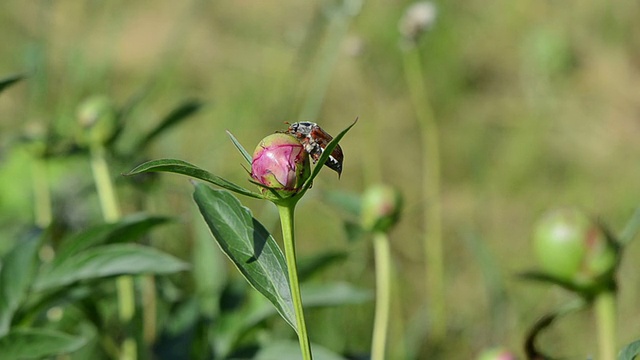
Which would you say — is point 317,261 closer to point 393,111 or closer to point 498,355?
point 498,355

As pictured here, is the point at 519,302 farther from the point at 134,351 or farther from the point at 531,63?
the point at 531,63

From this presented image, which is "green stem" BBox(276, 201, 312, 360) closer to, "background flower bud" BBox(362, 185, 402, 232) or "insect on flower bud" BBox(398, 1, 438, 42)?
"background flower bud" BBox(362, 185, 402, 232)

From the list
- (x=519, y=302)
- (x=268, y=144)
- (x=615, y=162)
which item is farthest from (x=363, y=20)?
(x=268, y=144)

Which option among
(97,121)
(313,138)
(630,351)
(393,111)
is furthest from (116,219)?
(393,111)

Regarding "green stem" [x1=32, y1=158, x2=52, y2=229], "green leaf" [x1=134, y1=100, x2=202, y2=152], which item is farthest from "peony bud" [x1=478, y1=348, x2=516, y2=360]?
"green stem" [x1=32, y1=158, x2=52, y2=229]

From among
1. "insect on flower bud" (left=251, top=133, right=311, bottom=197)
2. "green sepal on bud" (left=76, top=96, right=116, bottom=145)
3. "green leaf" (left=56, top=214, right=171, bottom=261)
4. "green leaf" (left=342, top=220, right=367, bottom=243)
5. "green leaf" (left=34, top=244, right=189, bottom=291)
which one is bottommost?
"insect on flower bud" (left=251, top=133, right=311, bottom=197)

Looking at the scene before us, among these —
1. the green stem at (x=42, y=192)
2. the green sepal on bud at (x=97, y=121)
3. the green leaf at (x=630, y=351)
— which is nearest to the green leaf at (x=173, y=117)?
the green sepal on bud at (x=97, y=121)

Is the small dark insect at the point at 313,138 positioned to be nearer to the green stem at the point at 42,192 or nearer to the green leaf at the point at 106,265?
the green leaf at the point at 106,265
